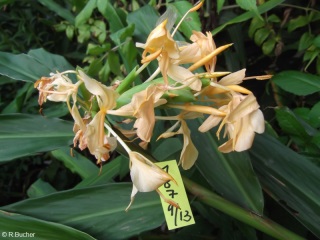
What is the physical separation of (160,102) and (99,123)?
0.23ft

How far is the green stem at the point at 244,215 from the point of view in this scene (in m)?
0.56

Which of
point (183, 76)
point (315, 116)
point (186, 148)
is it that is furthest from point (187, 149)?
point (315, 116)

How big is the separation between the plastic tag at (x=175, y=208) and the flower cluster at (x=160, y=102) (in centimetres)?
4

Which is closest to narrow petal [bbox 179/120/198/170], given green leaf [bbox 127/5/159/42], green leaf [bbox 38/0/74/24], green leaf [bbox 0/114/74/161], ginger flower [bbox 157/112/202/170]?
ginger flower [bbox 157/112/202/170]

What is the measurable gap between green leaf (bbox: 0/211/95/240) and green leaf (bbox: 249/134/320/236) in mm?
296

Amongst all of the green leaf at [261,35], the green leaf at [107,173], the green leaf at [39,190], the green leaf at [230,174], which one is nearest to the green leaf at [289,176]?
the green leaf at [230,174]

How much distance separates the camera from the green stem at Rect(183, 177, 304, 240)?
56 cm

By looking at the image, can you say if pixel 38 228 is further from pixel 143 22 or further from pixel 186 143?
pixel 143 22

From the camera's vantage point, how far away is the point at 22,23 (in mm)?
1505

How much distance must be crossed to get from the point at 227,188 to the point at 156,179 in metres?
0.24

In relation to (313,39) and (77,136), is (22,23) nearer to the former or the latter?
(313,39)

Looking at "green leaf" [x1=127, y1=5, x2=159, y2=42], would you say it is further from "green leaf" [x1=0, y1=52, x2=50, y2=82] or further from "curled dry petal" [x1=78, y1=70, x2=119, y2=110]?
"curled dry petal" [x1=78, y1=70, x2=119, y2=110]

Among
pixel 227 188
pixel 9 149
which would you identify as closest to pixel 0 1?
pixel 9 149

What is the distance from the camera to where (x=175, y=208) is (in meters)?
0.54
